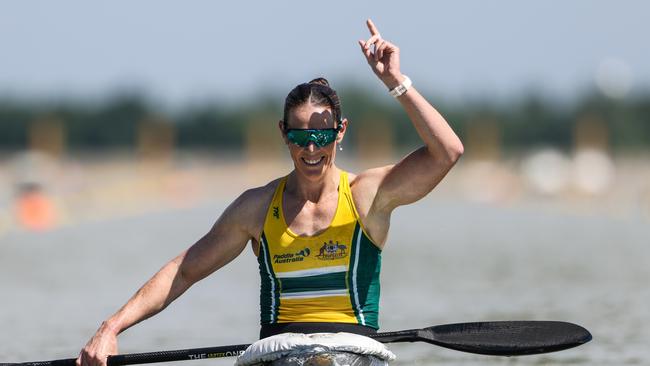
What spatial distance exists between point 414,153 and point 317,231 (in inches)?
22.7

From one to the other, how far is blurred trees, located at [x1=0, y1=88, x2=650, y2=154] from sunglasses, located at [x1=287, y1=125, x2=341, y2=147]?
53129 millimetres

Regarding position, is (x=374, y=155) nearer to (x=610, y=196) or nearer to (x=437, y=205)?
(x=610, y=196)

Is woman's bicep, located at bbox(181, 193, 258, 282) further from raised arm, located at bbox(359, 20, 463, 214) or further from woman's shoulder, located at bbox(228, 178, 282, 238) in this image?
raised arm, located at bbox(359, 20, 463, 214)

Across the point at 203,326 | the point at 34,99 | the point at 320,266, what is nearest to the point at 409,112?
the point at 320,266

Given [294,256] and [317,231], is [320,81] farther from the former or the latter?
[294,256]

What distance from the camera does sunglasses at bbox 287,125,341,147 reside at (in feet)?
19.5

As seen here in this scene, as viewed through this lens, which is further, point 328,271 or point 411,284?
point 411,284

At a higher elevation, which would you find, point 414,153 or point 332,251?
point 414,153

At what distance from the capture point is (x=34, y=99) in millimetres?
75312

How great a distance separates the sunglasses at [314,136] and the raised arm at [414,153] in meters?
0.29

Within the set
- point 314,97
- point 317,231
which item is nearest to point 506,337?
point 317,231

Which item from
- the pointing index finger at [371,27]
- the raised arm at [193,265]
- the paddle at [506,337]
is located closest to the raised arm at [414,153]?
the pointing index finger at [371,27]

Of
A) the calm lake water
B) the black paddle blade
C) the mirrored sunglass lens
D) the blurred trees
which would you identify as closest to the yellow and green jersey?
the mirrored sunglass lens

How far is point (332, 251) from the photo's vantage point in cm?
600
